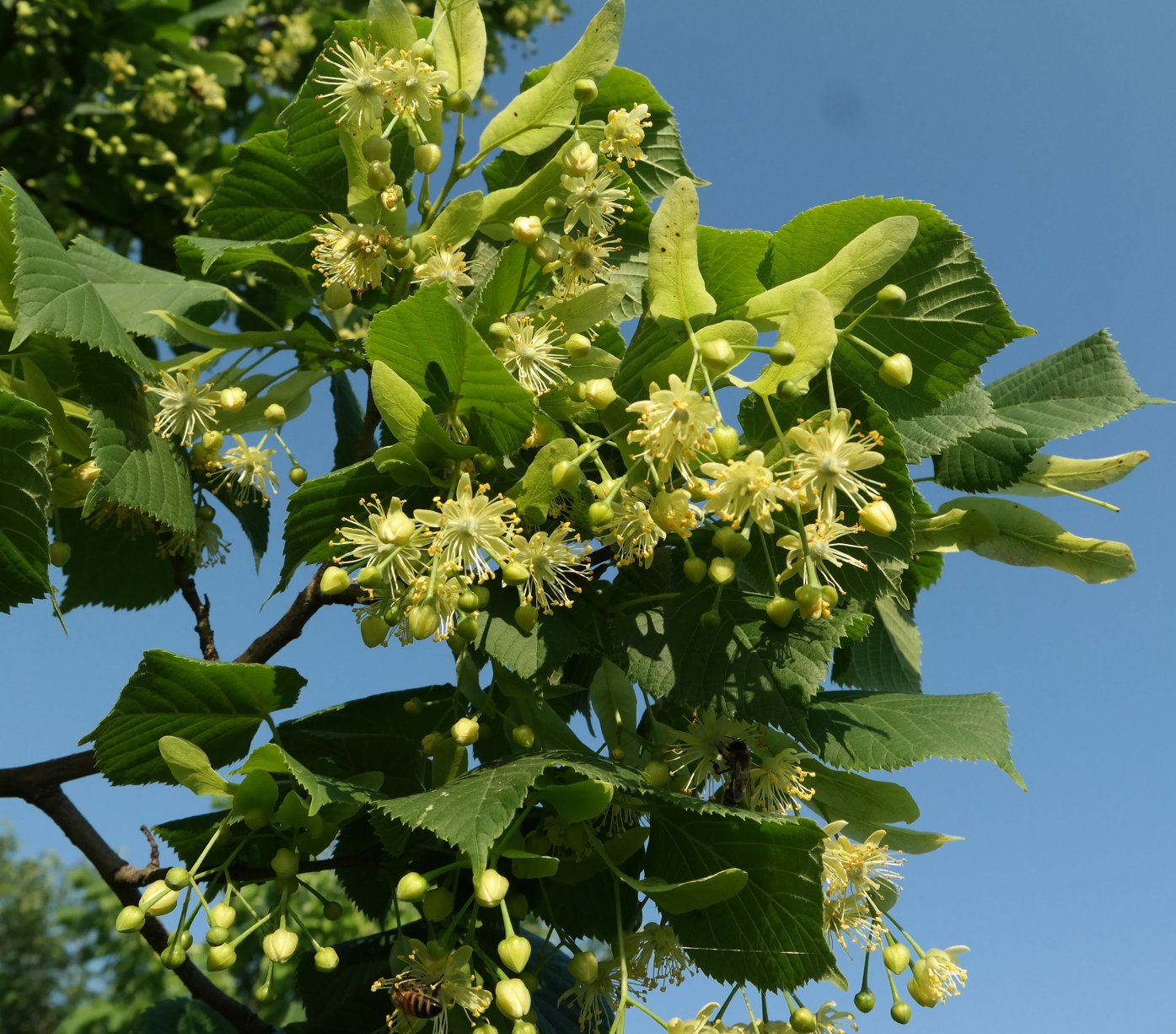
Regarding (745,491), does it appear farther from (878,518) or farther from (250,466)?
(250,466)

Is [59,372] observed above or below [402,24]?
below

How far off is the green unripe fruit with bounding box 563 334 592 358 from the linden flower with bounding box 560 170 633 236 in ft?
0.56

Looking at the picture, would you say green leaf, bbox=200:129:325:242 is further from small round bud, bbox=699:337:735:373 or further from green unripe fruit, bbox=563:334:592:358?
small round bud, bbox=699:337:735:373

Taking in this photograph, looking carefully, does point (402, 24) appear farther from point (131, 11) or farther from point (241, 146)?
point (131, 11)

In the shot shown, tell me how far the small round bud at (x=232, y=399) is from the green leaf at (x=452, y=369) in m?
0.34

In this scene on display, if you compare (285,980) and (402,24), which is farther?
(285,980)

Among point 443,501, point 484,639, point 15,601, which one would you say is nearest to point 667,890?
point 484,639

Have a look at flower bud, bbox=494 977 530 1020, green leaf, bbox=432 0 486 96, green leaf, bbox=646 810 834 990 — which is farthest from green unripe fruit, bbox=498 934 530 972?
green leaf, bbox=432 0 486 96

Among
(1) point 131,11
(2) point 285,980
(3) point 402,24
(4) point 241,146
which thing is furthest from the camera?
(2) point 285,980

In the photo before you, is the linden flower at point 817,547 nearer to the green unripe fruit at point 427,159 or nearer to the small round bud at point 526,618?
the small round bud at point 526,618

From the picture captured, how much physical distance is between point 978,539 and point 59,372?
127 cm

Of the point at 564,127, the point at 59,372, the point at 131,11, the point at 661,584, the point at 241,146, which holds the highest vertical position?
the point at 131,11

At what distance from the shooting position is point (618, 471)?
4.43 ft

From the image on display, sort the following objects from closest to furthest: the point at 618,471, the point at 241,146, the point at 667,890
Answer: the point at 667,890, the point at 618,471, the point at 241,146
